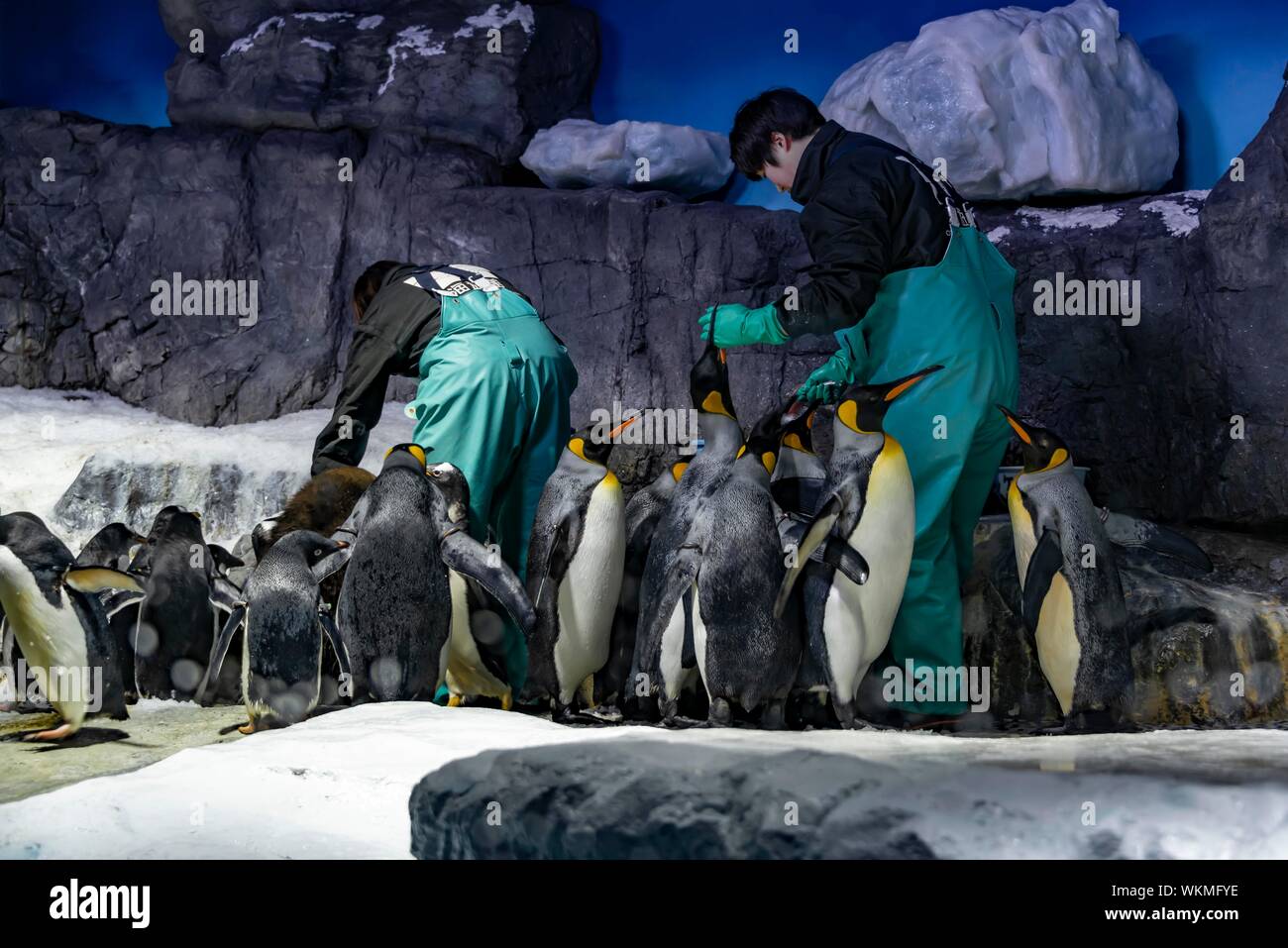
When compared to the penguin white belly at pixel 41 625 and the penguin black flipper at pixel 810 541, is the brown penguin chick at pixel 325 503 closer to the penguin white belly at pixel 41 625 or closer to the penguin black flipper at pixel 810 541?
the penguin white belly at pixel 41 625

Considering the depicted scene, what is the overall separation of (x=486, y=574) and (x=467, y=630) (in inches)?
12.8

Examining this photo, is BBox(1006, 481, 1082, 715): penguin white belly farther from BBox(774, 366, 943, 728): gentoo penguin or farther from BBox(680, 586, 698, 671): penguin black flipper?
BBox(680, 586, 698, 671): penguin black flipper

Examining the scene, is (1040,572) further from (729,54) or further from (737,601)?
(729,54)

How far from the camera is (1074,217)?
603 cm

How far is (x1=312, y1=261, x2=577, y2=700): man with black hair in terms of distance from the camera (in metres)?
3.57

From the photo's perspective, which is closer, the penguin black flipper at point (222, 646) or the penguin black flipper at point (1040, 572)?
the penguin black flipper at point (1040, 572)

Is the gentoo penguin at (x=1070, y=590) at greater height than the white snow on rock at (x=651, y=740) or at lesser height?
greater

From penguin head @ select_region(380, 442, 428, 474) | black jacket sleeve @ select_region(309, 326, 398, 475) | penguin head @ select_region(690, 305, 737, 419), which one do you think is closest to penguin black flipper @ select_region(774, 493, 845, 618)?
penguin head @ select_region(690, 305, 737, 419)

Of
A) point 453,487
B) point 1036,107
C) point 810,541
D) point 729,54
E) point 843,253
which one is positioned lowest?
point 810,541

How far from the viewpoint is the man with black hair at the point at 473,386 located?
357cm

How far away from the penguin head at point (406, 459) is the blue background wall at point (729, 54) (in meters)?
4.35

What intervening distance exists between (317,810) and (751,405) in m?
4.36

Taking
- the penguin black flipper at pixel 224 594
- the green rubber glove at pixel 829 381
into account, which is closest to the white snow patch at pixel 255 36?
the penguin black flipper at pixel 224 594

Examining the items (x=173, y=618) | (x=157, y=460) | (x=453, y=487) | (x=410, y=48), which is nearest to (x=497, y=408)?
(x=453, y=487)
